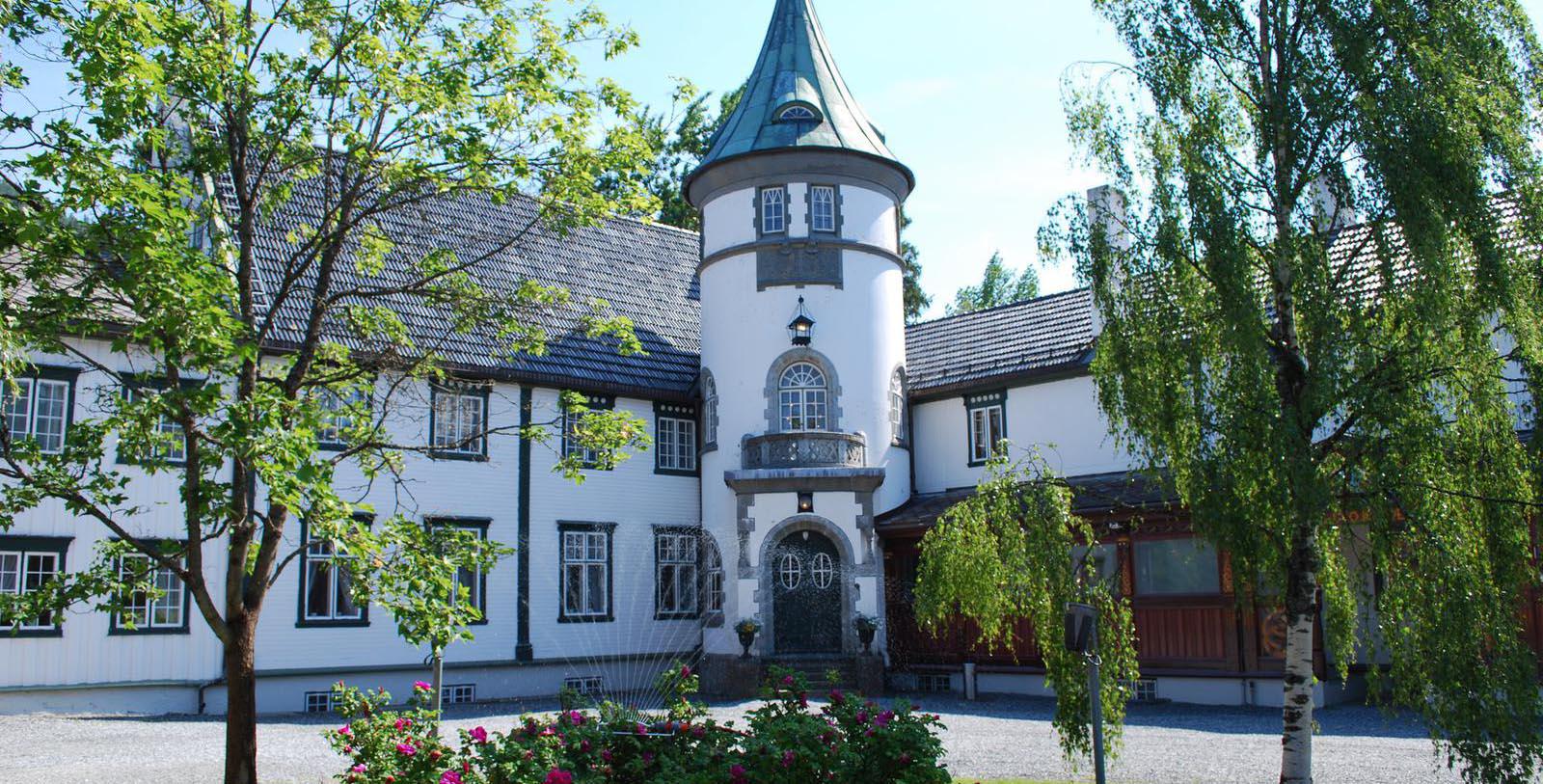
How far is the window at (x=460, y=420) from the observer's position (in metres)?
20.5

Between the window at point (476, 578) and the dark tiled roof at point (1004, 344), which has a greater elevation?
the dark tiled roof at point (1004, 344)

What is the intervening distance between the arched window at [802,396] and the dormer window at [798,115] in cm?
433

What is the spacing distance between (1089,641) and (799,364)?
483 inches

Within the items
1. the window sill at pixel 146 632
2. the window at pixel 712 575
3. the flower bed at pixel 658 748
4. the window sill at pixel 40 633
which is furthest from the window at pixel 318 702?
the flower bed at pixel 658 748

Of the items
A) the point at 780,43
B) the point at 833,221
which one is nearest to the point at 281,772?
the point at 833,221

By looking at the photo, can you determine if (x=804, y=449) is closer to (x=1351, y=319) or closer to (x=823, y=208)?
(x=823, y=208)

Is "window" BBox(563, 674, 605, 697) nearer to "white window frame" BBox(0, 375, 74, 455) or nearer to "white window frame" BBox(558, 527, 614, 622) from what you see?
"white window frame" BBox(558, 527, 614, 622)

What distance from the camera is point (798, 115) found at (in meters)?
22.5

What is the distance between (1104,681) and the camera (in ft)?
33.4

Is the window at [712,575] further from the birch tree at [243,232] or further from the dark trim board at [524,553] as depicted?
the birch tree at [243,232]

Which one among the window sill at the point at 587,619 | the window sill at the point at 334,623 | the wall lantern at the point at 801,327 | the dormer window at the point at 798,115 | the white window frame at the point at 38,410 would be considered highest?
the dormer window at the point at 798,115

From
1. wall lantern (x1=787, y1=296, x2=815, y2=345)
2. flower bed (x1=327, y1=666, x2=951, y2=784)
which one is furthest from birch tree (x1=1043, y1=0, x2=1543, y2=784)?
wall lantern (x1=787, y1=296, x2=815, y2=345)

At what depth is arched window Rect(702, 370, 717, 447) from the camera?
22.5 meters

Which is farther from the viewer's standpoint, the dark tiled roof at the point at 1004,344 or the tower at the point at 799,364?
the dark tiled roof at the point at 1004,344
